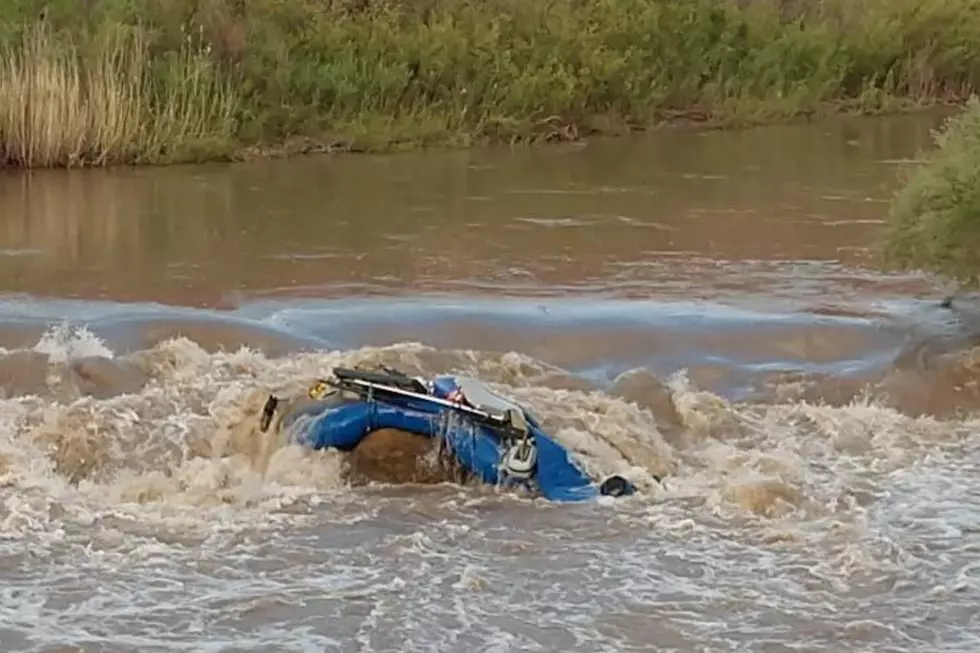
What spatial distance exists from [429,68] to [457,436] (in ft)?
44.5

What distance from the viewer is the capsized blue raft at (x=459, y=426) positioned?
7465 mm

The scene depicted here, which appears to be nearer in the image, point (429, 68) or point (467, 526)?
point (467, 526)

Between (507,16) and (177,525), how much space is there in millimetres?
16131

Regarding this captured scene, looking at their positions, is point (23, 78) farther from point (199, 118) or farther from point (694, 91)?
point (694, 91)

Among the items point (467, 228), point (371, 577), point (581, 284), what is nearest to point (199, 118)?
point (467, 228)

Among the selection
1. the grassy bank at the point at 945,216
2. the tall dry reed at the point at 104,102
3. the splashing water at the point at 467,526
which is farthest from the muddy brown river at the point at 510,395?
the tall dry reed at the point at 104,102

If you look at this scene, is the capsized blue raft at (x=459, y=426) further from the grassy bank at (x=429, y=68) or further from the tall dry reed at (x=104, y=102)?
the grassy bank at (x=429, y=68)

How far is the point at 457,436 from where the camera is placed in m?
7.61

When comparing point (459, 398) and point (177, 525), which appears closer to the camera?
point (177, 525)

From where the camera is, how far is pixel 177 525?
700 centimetres

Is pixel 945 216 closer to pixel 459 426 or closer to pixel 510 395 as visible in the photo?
pixel 510 395

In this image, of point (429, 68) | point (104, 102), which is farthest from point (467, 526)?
point (429, 68)

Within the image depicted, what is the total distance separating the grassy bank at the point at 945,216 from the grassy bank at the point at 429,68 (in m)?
9.36

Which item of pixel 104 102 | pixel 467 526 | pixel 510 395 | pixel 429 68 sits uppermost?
pixel 429 68
